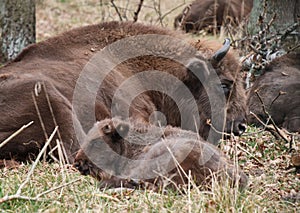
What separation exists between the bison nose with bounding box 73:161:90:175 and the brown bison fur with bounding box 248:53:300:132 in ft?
11.5

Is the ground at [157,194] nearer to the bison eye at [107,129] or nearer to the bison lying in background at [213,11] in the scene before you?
the bison eye at [107,129]

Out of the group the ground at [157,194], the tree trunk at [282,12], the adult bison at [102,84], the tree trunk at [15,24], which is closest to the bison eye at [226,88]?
the adult bison at [102,84]

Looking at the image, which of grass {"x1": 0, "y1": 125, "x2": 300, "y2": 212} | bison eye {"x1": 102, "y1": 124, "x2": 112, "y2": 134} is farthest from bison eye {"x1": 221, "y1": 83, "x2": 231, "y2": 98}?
bison eye {"x1": 102, "y1": 124, "x2": 112, "y2": 134}

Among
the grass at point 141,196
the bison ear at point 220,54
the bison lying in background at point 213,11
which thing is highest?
the bison ear at point 220,54

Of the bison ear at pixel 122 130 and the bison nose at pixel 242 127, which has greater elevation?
the bison ear at pixel 122 130

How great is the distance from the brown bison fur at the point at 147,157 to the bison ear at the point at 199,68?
148 cm

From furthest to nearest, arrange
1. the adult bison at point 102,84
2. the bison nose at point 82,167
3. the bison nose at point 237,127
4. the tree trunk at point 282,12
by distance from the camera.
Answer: the tree trunk at point 282,12
the bison nose at point 237,127
the adult bison at point 102,84
the bison nose at point 82,167

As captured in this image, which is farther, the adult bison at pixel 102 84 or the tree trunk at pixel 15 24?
the tree trunk at pixel 15 24

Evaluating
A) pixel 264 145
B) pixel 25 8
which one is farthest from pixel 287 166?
pixel 25 8

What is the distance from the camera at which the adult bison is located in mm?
6594

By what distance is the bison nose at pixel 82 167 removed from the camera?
5.68 m

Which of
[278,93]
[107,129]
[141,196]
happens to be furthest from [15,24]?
[141,196]

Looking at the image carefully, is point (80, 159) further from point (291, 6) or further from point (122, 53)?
point (291, 6)

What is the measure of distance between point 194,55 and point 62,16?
11735 mm
